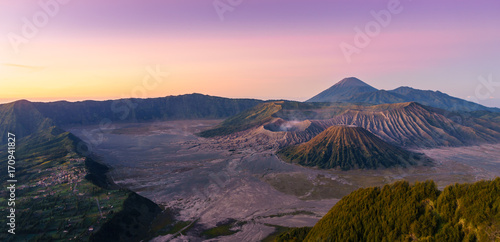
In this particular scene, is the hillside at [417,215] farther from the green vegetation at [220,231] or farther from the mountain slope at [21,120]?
the mountain slope at [21,120]

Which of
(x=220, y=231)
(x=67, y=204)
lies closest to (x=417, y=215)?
(x=220, y=231)

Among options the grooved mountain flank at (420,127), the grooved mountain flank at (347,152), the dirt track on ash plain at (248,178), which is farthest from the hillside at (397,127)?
the grooved mountain flank at (347,152)

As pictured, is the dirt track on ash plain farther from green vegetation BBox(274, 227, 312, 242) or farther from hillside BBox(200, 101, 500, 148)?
hillside BBox(200, 101, 500, 148)

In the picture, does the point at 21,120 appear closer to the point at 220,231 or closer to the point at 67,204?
the point at 67,204

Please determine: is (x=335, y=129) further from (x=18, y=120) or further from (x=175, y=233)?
(x=18, y=120)

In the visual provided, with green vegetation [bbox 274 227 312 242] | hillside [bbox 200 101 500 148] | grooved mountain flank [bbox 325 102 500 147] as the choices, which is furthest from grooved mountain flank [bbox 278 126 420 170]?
green vegetation [bbox 274 227 312 242]

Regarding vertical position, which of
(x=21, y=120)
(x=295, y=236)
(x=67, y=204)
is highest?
(x=21, y=120)
